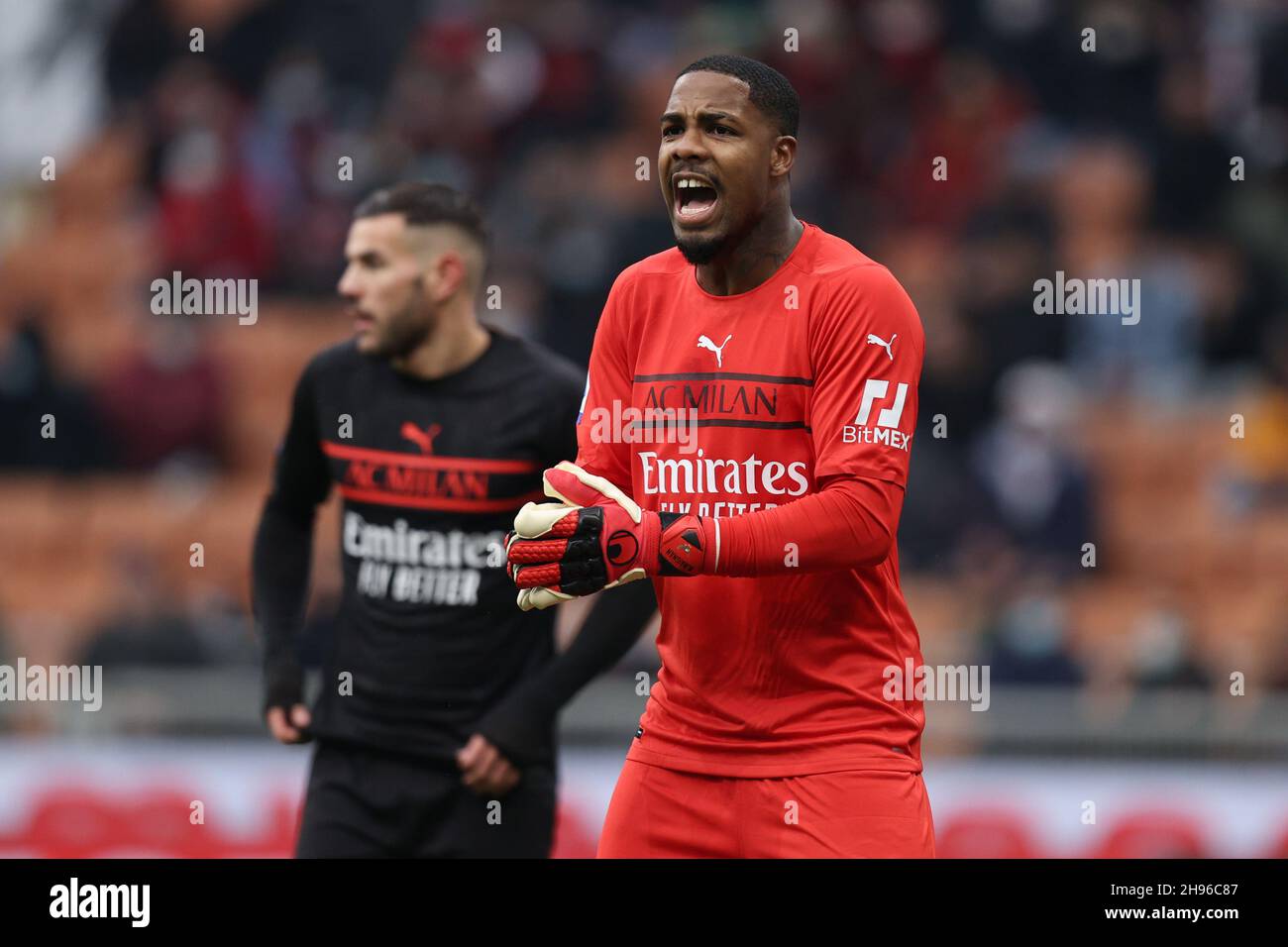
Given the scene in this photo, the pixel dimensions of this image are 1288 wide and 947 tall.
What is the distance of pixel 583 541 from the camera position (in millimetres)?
4516

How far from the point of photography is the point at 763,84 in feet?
15.5

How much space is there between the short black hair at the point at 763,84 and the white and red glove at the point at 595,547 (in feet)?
3.16

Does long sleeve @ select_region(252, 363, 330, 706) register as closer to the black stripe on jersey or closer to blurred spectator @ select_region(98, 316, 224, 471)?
the black stripe on jersey

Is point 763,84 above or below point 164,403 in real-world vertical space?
above

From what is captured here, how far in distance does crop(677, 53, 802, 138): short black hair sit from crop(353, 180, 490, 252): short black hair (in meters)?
1.86

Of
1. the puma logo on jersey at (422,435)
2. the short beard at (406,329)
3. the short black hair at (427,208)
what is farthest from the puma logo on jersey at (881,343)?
the short black hair at (427,208)

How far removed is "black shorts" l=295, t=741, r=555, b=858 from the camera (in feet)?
19.5

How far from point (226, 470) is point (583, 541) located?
8.28 m

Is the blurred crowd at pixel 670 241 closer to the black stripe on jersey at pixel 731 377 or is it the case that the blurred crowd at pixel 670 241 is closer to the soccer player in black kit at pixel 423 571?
the soccer player in black kit at pixel 423 571

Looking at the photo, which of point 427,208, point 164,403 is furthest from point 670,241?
point 427,208

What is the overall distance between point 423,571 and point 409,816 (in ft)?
2.37

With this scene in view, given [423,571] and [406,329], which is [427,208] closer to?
[406,329]
